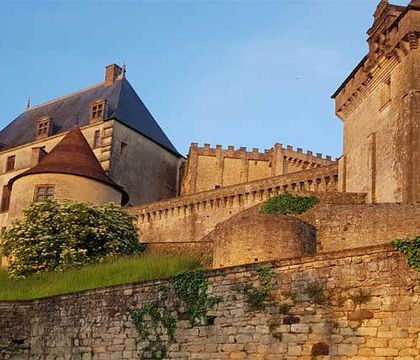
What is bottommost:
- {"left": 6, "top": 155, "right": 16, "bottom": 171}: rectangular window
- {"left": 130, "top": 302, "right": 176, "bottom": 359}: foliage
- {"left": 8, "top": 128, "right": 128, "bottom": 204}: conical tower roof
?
{"left": 130, "top": 302, "right": 176, "bottom": 359}: foliage

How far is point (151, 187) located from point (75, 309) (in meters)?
32.2

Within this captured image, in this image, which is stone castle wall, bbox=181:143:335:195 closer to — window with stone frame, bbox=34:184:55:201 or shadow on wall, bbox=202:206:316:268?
window with stone frame, bbox=34:184:55:201

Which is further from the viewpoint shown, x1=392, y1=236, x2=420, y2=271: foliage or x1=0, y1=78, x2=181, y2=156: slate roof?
x1=0, y1=78, x2=181, y2=156: slate roof

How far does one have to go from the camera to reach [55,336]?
15977mm

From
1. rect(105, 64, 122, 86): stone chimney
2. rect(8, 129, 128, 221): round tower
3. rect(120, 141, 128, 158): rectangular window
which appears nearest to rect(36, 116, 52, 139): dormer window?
rect(105, 64, 122, 86): stone chimney

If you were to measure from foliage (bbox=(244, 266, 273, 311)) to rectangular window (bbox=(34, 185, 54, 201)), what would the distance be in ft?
75.8

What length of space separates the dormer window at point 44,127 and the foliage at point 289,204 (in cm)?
2381

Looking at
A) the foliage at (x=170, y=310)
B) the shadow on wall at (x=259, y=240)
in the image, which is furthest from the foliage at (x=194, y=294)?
the shadow on wall at (x=259, y=240)

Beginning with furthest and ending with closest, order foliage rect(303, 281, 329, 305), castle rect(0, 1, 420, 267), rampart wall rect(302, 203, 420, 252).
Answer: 1. castle rect(0, 1, 420, 267)
2. rampart wall rect(302, 203, 420, 252)
3. foliage rect(303, 281, 329, 305)

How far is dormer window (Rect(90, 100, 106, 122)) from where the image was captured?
A: 45781 mm

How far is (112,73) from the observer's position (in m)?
49.8

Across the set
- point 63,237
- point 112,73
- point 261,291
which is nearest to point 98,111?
point 112,73

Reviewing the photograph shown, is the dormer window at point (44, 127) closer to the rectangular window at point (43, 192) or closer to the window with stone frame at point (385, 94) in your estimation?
the rectangular window at point (43, 192)

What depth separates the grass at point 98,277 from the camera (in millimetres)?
19125
